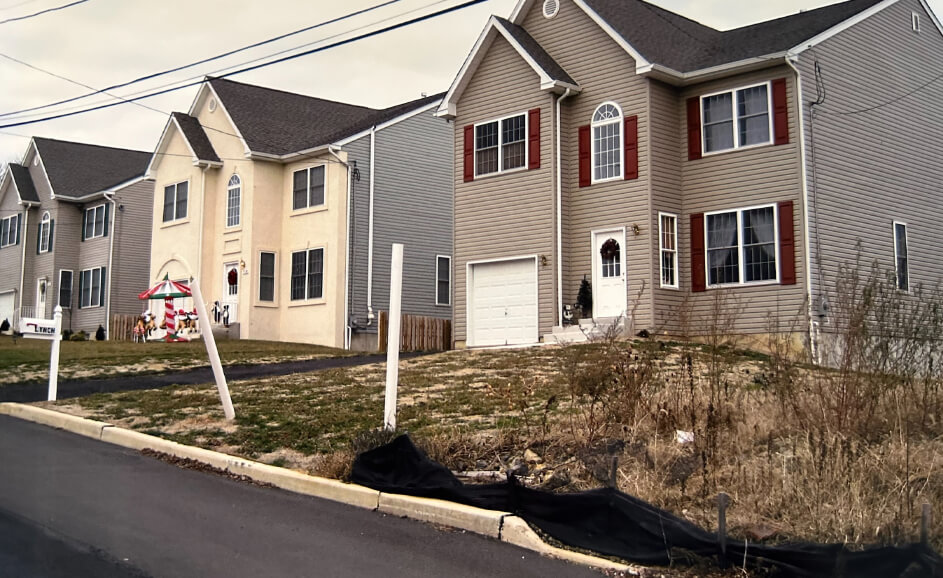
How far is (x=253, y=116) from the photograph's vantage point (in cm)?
3294

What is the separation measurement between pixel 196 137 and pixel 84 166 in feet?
45.5

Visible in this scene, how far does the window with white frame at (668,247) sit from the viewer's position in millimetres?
21359

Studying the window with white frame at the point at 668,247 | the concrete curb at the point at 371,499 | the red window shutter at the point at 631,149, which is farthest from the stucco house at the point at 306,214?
the concrete curb at the point at 371,499

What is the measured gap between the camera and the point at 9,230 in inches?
1805

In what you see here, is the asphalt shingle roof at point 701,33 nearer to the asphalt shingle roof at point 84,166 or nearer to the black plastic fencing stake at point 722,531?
the black plastic fencing stake at point 722,531

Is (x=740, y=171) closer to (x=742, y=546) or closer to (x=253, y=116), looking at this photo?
(x=742, y=546)

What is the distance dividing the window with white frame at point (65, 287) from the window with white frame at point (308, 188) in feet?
52.4

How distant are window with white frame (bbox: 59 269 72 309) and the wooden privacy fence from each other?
1943cm

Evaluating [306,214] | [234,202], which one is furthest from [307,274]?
[234,202]

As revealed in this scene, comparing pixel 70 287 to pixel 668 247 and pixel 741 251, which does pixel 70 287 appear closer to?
pixel 668 247

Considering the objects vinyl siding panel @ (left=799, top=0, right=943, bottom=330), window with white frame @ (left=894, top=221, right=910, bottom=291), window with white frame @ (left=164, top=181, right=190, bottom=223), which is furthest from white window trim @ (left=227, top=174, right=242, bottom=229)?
window with white frame @ (left=894, top=221, right=910, bottom=291)

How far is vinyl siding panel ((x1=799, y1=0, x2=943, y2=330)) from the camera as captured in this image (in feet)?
67.6

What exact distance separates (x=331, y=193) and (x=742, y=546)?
81.9 ft

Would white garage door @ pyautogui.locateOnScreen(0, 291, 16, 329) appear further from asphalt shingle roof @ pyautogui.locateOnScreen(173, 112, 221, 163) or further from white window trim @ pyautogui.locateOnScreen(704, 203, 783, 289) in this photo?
white window trim @ pyautogui.locateOnScreen(704, 203, 783, 289)
